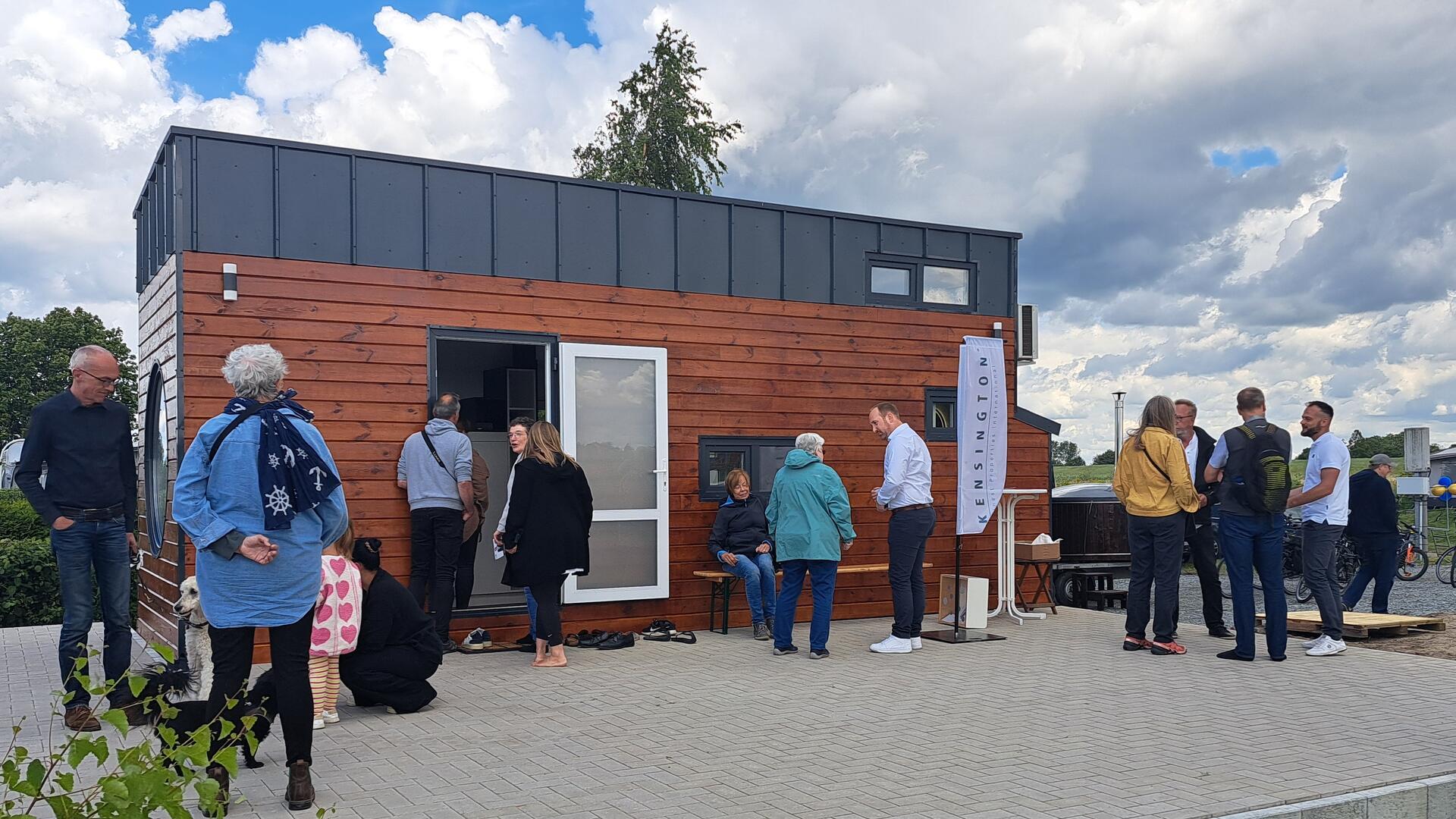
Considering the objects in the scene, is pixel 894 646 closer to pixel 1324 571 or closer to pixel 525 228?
pixel 1324 571

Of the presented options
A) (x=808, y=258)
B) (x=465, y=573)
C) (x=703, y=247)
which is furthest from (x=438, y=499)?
(x=808, y=258)

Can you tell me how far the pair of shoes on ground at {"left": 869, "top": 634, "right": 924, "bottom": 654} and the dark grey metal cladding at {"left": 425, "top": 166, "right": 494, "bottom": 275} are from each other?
404 centimetres

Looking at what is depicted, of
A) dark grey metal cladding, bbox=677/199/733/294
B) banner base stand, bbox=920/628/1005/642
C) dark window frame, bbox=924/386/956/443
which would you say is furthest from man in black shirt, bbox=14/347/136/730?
dark window frame, bbox=924/386/956/443

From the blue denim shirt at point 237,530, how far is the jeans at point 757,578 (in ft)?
16.3

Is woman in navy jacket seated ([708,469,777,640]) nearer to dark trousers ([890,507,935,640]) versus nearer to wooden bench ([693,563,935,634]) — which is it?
wooden bench ([693,563,935,634])

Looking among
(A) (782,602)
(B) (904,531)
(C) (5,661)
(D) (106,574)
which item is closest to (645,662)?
(A) (782,602)

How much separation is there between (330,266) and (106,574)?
2.74 m

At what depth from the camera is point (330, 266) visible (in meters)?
8.02

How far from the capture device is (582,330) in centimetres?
898

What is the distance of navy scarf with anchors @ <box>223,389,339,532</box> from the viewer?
4336 mm

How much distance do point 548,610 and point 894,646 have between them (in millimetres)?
2576

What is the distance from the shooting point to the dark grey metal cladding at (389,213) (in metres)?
8.16

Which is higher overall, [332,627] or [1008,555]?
[332,627]

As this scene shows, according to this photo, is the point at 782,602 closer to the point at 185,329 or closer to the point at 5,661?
the point at 185,329
